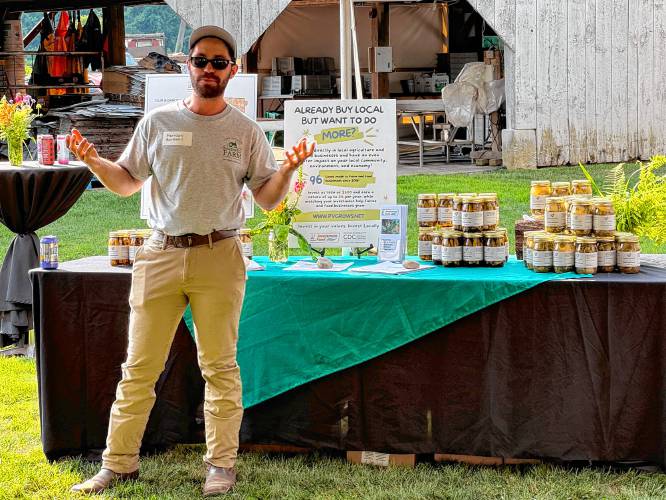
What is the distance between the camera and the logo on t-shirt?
162 inches

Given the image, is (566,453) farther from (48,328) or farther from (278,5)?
(278,5)

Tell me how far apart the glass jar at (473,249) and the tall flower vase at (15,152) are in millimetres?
3424

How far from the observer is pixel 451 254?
4711 millimetres

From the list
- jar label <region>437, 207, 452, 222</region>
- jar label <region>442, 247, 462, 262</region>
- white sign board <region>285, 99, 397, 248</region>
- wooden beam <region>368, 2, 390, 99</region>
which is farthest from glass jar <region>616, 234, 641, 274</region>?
wooden beam <region>368, 2, 390, 99</region>

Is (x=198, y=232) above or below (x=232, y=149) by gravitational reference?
below

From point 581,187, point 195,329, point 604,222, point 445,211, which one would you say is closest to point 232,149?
point 195,329

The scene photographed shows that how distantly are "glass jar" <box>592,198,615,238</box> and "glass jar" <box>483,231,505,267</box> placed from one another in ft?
1.24

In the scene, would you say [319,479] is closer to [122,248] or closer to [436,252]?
[436,252]

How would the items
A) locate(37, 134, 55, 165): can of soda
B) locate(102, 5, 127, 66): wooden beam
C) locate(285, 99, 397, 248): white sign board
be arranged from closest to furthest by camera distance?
locate(285, 99, 397, 248): white sign board < locate(37, 134, 55, 165): can of soda < locate(102, 5, 127, 66): wooden beam

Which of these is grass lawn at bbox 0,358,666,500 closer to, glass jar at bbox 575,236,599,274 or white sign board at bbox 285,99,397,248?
glass jar at bbox 575,236,599,274

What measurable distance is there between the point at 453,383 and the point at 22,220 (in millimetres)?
3304

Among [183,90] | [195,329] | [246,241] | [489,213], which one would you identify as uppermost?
[183,90]

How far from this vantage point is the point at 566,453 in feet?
14.6

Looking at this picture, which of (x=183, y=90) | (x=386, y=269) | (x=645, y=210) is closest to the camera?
(x=386, y=269)
